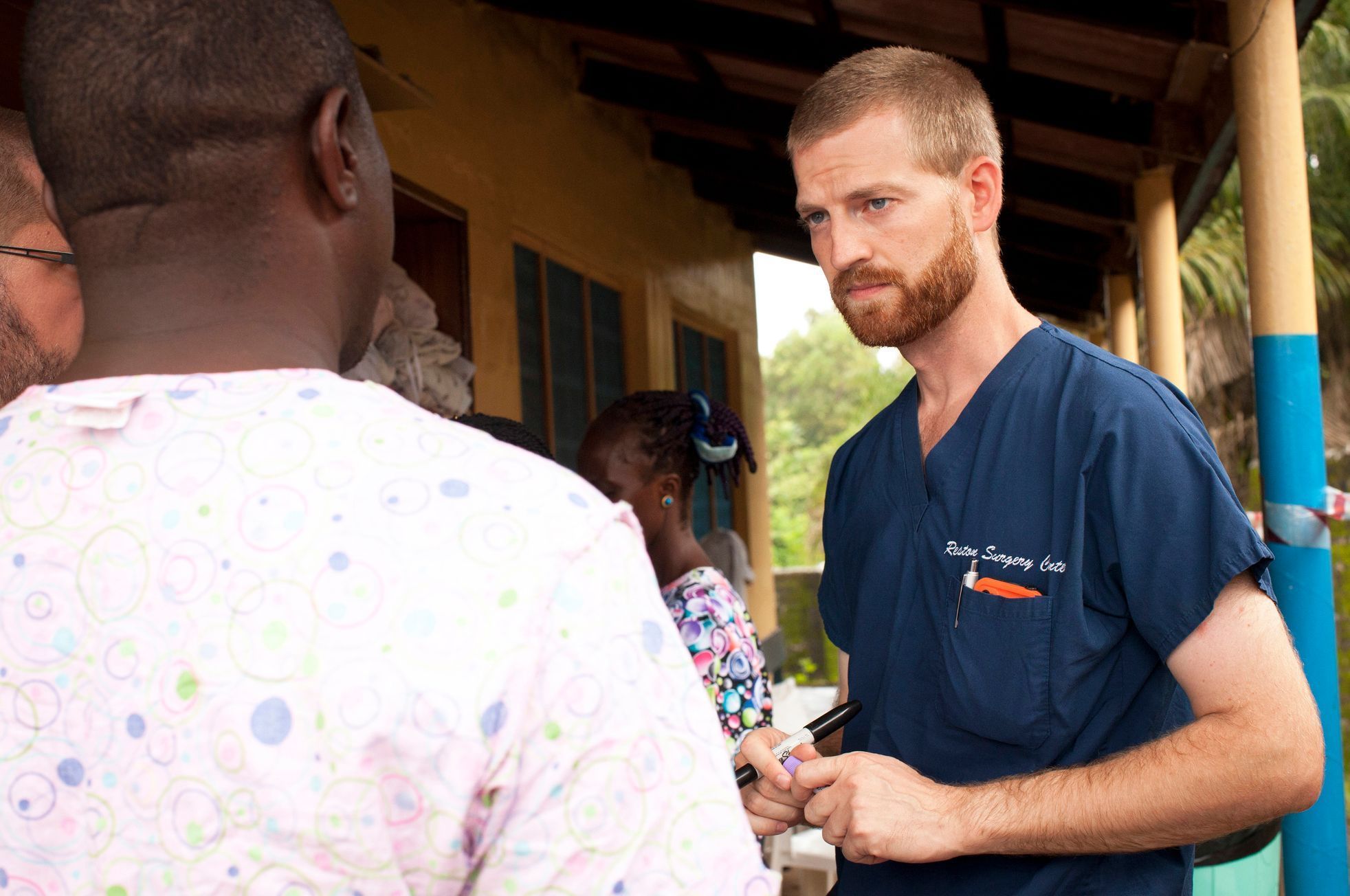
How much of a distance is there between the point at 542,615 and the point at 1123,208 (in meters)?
5.59

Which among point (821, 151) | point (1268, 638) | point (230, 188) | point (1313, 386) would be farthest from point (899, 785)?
point (1313, 386)

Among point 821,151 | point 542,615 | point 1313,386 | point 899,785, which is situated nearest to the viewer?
point 542,615

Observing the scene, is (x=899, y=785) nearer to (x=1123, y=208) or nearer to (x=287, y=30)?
(x=287, y=30)

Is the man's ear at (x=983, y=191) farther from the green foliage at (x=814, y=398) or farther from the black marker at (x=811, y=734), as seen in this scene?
the green foliage at (x=814, y=398)

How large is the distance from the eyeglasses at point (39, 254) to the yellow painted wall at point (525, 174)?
221 centimetres

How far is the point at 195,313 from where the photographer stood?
2.50 ft

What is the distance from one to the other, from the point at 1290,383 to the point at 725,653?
5.26ft

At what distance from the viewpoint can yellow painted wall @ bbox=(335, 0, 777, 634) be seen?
3984mm

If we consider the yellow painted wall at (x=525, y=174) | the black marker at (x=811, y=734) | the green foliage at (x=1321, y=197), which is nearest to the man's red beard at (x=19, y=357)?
the black marker at (x=811, y=734)

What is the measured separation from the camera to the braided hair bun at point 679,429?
9.26 feet

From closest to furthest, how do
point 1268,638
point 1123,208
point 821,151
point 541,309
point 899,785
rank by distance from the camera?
1. point 1268,638
2. point 899,785
3. point 821,151
4. point 541,309
5. point 1123,208

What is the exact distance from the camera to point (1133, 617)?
1.32 m

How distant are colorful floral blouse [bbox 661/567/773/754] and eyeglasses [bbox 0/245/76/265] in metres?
1.24

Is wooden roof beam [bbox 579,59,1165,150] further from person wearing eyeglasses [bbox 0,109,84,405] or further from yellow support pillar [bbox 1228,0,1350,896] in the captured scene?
person wearing eyeglasses [bbox 0,109,84,405]
